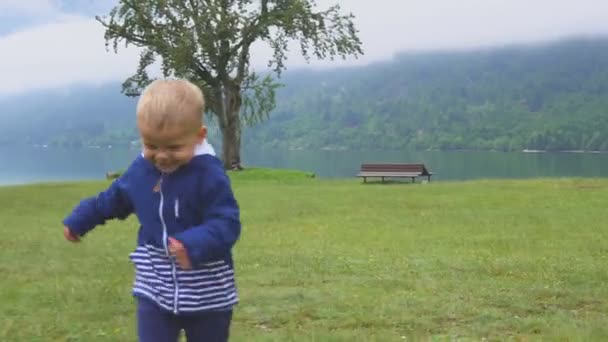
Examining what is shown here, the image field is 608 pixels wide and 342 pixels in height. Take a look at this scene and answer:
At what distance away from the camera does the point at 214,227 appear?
4.24 m

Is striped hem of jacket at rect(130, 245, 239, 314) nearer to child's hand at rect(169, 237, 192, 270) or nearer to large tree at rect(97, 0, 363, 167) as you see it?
child's hand at rect(169, 237, 192, 270)

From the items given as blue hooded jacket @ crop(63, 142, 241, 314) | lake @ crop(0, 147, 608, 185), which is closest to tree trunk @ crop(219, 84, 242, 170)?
lake @ crop(0, 147, 608, 185)

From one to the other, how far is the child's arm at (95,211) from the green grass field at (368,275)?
3158 millimetres

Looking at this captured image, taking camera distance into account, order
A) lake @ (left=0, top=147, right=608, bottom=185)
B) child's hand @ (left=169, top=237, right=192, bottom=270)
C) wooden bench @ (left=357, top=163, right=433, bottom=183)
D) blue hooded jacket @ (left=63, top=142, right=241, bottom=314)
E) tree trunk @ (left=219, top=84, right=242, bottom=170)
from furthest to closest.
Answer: lake @ (left=0, top=147, right=608, bottom=185), tree trunk @ (left=219, top=84, right=242, bottom=170), wooden bench @ (left=357, top=163, right=433, bottom=183), blue hooded jacket @ (left=63, top=142, right=241, bottom=314), child's hand @ (left=169, top=237, right=192, bottom=270)

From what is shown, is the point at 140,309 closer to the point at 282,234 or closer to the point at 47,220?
the point at 282,234

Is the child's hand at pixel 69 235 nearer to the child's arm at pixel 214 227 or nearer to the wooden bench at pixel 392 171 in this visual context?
the child's arm at pixel 214 227

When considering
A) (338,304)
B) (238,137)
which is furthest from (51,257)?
(238,137)

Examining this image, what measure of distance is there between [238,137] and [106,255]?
36722 millimetres

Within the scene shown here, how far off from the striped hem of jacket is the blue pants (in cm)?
6

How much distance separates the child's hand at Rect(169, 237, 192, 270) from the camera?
4.17 metres

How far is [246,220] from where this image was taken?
20.8m

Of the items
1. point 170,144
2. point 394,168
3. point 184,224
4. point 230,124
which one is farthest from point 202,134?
point 230,124

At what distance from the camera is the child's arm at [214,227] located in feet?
13.7

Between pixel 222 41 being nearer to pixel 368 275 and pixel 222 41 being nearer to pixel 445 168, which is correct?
pixel 368 275
